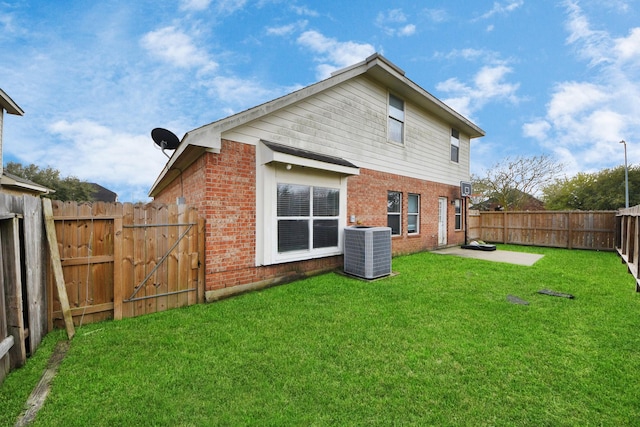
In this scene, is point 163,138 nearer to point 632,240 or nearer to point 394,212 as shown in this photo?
point 394,212

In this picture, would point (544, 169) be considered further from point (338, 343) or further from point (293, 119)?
point (338, 343)

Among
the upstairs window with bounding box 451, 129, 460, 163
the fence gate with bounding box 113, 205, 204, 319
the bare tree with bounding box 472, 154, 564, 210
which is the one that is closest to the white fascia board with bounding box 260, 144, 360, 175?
the fence gate with bounding box 113, 205, 204, 319

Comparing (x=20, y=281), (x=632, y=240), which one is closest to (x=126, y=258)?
(x=20, y=281)

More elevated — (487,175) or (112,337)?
(487,175)

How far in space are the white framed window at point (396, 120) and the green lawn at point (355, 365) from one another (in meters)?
5.97

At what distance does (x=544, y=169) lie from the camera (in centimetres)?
2409

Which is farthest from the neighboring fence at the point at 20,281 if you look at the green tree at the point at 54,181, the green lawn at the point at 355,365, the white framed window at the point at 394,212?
the green tree at the point at 54,181

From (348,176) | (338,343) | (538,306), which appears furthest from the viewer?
(348,176)

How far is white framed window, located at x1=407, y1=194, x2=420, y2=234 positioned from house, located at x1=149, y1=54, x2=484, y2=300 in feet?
0.13

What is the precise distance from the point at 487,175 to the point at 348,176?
25409mm

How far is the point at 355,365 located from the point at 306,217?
3.83 meters

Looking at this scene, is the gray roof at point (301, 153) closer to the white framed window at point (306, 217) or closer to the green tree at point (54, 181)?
the white framed window at point (306, 217)

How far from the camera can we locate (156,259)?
4363 mm

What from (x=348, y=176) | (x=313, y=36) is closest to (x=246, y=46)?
(x=313, y=36)
